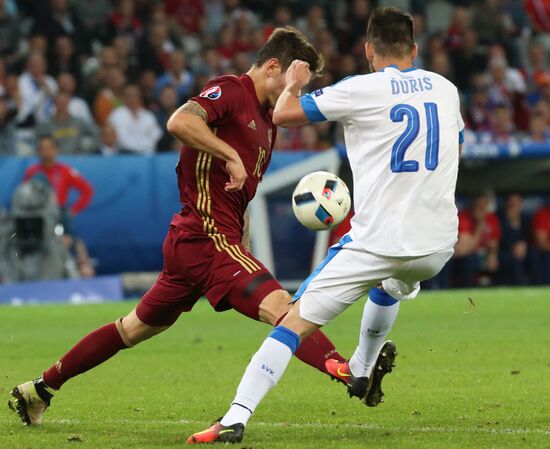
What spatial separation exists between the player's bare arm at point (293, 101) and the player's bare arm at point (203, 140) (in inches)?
13.8

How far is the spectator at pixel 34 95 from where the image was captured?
1852cm

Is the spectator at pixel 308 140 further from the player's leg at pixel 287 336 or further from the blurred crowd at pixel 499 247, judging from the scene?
the player's leg at pixel 287 336

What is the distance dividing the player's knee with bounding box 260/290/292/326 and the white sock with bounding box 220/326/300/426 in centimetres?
45

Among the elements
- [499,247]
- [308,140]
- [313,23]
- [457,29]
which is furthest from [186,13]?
[499,247]

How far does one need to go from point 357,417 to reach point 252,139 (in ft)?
5.63

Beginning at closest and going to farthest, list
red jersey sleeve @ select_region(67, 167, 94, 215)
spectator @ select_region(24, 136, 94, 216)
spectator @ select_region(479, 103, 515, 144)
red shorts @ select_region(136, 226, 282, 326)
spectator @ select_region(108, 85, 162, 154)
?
red shorts @ select_region(136, 226, 282, 326) → spectator @ select_region(24, 136, 94, 216) → red jersey sleeve @ select_region(67, 167, 94, 215) → spectator @ select_region(108, 85, 162, 154) → spectator @ select_region(479, 103, 515, 144)

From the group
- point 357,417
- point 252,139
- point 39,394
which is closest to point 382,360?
point 357,417

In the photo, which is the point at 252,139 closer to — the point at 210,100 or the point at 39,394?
the point at 210,100

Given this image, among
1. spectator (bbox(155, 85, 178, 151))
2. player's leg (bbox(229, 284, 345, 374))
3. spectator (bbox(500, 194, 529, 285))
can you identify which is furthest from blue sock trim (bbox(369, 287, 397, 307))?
spectator (bbox(500, 194, 529, 285))

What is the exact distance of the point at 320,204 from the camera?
7.07 metres

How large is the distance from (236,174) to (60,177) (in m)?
11.4

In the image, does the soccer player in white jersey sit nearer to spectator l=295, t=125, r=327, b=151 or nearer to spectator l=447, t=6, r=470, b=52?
spectator l=295, t=125, r=327, b=151

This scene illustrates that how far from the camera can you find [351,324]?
13.3m

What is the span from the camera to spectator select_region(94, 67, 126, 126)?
19.2 m
